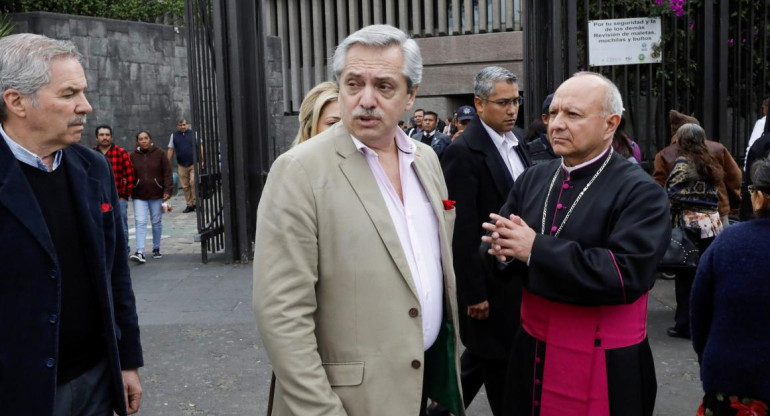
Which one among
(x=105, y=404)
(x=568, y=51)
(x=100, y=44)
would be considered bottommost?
(x=105, y=404)

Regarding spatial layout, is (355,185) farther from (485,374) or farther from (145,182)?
(145,182)

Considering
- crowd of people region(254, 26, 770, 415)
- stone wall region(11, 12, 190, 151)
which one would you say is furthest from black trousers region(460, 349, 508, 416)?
stone wall region(11, 12, 190, 151)

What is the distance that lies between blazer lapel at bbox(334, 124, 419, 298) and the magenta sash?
2.41ft

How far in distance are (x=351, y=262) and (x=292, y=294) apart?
20cm

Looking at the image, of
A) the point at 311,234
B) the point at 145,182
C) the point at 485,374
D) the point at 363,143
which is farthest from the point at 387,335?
the point at 145,182

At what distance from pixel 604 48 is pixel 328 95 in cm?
502

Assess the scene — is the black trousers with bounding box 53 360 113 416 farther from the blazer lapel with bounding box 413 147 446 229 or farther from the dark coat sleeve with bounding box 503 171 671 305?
the dark coat sleeve with bounding box 503 171 671 305

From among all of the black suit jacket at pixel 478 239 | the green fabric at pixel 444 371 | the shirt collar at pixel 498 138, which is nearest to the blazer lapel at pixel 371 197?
the green fabric at pixel 444 371

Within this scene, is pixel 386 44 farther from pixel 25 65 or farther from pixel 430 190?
pixel 25 65

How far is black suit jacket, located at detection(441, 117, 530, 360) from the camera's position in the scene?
3.82 meters

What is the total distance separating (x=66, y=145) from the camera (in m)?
2.56

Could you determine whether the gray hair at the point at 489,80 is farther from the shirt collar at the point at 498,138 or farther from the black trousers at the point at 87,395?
the black trousers at the point at 87,395

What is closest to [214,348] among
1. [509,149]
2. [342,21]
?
[509,149]

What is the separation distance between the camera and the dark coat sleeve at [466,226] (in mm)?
3826
